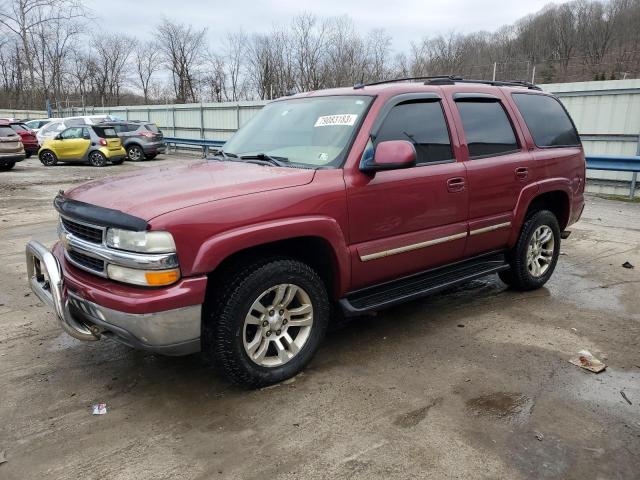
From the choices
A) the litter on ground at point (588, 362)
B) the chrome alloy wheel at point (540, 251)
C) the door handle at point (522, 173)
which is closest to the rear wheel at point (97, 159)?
the chrome alloy wheel at point (540, 251)

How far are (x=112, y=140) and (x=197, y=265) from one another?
18458 mm

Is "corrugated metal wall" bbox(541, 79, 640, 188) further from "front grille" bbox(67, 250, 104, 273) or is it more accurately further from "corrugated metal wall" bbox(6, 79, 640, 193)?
"front grille" bbox(67, 250, 104, 273)

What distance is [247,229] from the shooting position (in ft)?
10.1

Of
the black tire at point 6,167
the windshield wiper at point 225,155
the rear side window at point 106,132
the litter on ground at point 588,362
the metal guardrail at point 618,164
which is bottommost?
the black tire at point 6,167

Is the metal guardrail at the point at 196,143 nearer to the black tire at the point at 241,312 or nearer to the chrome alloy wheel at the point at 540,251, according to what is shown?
the chrome alloy wheel at the point at 540,251

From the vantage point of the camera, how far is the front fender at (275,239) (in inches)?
116

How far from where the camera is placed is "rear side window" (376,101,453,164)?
393cm

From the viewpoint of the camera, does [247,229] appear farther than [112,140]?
No

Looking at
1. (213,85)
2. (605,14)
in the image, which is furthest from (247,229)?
(605,14)

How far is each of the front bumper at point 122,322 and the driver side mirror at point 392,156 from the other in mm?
1497

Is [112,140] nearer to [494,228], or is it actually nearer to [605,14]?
[494,228]

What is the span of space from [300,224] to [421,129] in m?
1.44

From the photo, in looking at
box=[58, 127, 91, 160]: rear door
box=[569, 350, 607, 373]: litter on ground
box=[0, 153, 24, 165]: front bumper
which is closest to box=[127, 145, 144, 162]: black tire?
box=[58, 127, 91, 160]: rear door

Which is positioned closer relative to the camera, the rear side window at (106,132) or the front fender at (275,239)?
the front fender at (275,239)
